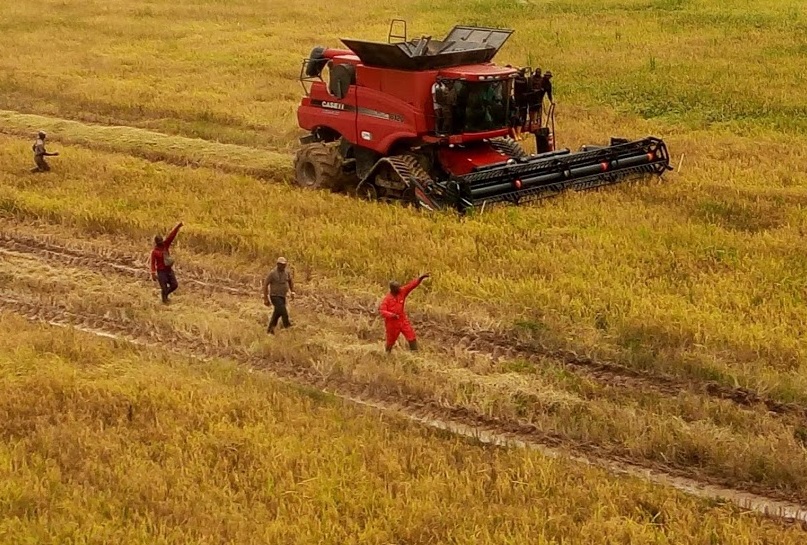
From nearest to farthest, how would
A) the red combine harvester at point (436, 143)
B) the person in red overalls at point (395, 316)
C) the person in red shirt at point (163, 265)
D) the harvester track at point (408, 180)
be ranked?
the person in red overalls at point (395, 316) → the person in red shirt at point (163, 265) → the harvester track at point (408, 180) → the red combine harvester at point (436, 143)

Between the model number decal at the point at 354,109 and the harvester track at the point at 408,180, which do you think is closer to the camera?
the harvester track at the point at 408,180

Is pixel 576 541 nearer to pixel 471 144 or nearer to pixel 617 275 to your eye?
pixel 617 275

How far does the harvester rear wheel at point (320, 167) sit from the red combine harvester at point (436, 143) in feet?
0.05

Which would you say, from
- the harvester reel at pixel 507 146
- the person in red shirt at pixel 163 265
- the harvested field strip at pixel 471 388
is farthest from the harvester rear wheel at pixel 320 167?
the person in red shirt at pixel 163 265

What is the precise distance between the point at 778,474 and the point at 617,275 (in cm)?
429

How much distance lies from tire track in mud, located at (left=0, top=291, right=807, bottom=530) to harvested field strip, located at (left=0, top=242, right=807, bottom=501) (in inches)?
0.8

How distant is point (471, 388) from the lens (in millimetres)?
9227

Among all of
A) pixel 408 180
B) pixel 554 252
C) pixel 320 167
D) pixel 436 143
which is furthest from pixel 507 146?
pixel 554 252

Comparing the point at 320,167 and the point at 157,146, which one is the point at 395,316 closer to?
→ the point at 320,167

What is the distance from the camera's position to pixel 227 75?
2673cm

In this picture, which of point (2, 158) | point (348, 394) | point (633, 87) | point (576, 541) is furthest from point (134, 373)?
point (633, 87)

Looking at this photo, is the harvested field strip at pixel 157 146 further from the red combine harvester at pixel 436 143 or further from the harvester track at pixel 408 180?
the harvester track at pixel 408 180

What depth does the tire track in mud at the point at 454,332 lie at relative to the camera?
907cm

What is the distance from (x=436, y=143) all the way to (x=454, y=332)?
17.5ft
